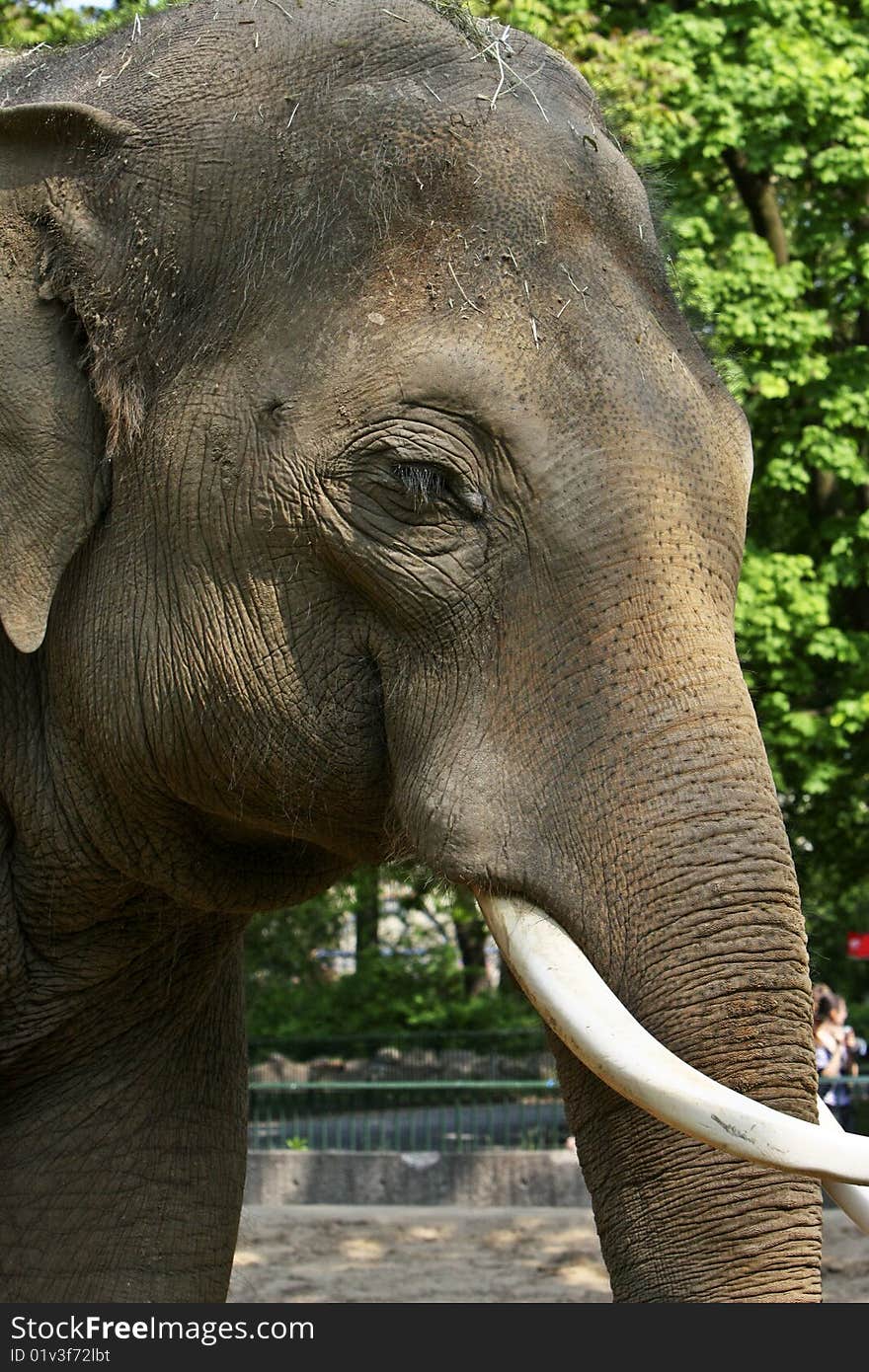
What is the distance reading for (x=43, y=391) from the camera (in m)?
3.20

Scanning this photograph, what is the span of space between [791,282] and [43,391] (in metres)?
13.9

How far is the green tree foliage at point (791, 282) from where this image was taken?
16.0 m

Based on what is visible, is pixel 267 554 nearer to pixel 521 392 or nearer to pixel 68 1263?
pixel 521 392

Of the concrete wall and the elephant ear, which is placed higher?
the elephant ear

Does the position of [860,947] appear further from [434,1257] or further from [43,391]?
[43,391]

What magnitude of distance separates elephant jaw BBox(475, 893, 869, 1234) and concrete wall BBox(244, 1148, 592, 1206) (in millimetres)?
9374

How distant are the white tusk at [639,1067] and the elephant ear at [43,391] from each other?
1024 mm

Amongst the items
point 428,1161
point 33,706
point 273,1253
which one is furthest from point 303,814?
point 428,1161

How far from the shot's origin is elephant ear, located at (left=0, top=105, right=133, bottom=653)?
10.5ft

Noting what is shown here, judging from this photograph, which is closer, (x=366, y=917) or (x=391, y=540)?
(x=391, y=540)

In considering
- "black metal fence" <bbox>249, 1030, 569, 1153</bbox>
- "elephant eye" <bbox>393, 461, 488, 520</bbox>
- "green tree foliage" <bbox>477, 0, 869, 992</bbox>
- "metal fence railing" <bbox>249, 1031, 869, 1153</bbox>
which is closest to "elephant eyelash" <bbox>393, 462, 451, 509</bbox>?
"elephant eye" <bbox>393, 461, 488, 520</bbox>

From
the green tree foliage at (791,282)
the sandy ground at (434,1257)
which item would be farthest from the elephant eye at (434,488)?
the green tree foliage at (791,282)

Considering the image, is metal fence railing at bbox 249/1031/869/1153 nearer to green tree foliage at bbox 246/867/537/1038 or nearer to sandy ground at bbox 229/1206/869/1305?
sandy ground at bbox 229/1206/869/1305

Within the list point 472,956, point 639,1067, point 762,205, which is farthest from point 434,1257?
point 472,956
